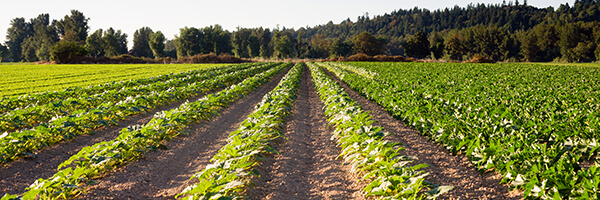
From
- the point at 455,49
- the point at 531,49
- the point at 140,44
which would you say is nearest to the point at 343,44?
the point at 455,49

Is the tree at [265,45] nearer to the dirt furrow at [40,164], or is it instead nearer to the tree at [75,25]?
the tree at [75,25]

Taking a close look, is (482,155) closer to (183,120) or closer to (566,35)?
(183,120)

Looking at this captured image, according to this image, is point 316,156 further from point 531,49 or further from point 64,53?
point 531,49

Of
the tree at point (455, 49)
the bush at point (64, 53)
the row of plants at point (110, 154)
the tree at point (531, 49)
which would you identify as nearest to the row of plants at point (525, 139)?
the row of plants at point (110, 154)

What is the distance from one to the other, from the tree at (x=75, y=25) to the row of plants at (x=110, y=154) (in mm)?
122361

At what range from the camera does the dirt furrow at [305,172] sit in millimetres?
5309

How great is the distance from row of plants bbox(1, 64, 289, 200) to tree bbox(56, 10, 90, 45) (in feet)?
401

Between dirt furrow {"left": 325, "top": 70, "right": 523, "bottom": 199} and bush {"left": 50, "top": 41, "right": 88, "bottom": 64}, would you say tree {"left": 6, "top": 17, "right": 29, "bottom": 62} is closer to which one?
bush {"left": 50, "top": 41, "right": 88, "bottom": 64}

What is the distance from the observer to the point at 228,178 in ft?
14.6

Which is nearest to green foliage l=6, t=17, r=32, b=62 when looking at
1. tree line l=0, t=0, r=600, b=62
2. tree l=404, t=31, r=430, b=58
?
tree line l=0, t=0, r=600, b=62

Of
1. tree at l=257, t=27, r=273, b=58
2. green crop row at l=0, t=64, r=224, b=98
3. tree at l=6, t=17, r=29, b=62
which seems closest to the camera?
green crop row at l=0, t=64, r=224, b=98

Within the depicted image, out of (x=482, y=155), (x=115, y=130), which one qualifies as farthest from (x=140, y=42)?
(x=482, y=155)

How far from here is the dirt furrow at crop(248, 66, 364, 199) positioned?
5.31 m

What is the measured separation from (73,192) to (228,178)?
2562mm
